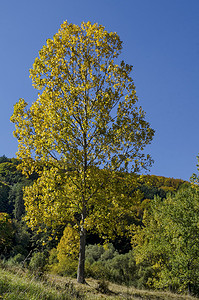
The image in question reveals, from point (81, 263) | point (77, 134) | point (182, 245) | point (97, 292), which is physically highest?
point (77, 134)

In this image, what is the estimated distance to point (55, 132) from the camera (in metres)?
10.0

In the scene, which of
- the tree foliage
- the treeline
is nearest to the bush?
the treeline

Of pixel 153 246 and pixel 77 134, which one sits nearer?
pixel 77 134

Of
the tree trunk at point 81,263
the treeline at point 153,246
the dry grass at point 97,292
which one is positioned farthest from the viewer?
the treeline at point 153,246

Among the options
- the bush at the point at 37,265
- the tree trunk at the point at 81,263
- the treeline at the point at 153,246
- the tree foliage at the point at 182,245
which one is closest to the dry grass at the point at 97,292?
the tree trunk at the point at 81,263

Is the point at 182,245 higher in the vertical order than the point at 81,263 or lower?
higher

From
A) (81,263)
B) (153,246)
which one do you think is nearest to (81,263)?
(81,263)

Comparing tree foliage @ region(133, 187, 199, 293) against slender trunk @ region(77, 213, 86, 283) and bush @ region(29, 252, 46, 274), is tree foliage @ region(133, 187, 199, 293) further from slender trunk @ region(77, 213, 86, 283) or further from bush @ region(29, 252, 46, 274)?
bush @ region(29, 252, 46, 274)

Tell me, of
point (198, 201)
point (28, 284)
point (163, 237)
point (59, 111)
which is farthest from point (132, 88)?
point (163, 237)

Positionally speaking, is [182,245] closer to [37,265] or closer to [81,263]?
[81,263]

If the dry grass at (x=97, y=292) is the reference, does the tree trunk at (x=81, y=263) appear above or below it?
above

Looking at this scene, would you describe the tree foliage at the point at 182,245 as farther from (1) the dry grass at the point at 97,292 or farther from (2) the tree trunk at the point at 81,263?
(2) the tree trunk at the point at 81,263

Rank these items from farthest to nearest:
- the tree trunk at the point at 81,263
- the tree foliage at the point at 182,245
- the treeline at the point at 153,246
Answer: the tree foliage at the point at 182,245
the treeline at the point at 153,246
the tree trunk at the point at 81,263

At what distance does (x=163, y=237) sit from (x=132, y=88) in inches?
627
